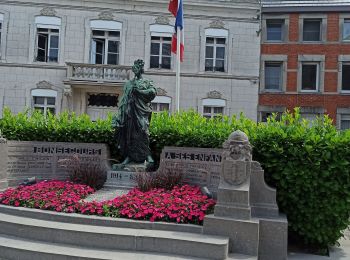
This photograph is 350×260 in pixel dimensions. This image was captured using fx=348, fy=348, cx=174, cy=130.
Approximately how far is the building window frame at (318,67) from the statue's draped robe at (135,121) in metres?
18.2

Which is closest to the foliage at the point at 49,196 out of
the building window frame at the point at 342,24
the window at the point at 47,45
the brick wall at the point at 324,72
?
the window at the point at 47,45

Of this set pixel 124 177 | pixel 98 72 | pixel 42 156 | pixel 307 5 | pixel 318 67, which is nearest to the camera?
pixel 124 177

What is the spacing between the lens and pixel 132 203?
6691 mm

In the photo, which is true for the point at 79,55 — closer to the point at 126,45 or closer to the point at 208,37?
the point at 126,45

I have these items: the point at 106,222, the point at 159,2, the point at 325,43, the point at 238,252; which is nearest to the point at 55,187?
the point at 106,222

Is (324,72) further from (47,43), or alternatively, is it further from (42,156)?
(42,156)

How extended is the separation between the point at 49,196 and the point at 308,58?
21559 millimetres

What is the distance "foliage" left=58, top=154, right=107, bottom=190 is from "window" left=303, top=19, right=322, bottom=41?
20612mm

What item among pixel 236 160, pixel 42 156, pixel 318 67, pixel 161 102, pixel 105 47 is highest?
pixel 105 47

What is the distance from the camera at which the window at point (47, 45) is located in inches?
862

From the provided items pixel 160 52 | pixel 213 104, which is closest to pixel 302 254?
pixel 213 104

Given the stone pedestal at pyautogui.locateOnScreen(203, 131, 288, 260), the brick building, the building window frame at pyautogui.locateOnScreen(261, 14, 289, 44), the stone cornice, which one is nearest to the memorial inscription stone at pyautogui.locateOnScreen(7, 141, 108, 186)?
the stone pedestal at pyautogui.locateOnScreen(203, 131, 288, 260)

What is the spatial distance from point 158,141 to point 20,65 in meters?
16.0

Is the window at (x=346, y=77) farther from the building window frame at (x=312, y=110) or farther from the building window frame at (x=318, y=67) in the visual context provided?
the building window frame at (x=312, y=110)
